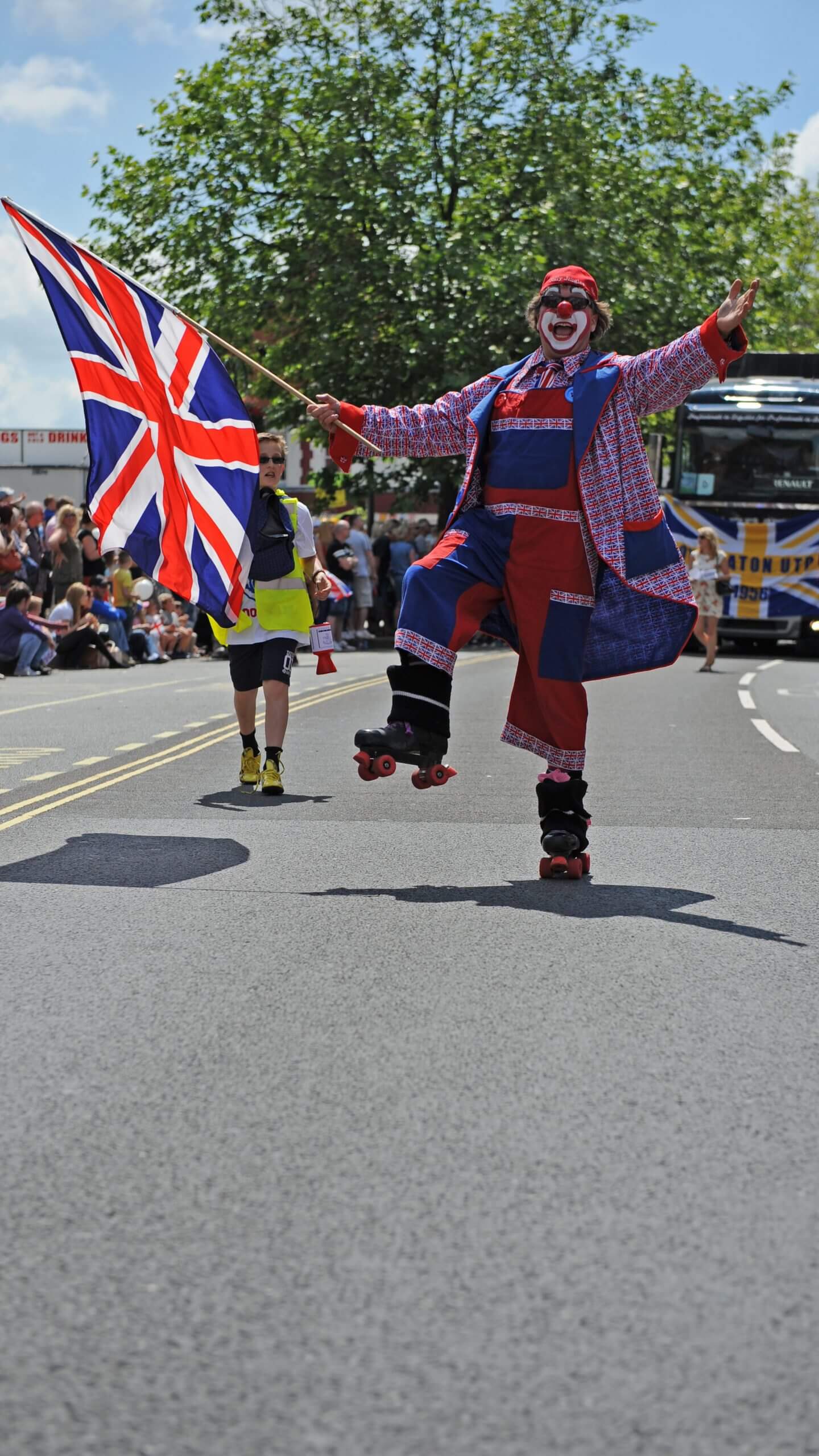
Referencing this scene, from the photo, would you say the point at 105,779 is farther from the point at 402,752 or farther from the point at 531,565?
the point at 531,565

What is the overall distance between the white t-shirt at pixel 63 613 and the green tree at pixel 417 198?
12.1 m

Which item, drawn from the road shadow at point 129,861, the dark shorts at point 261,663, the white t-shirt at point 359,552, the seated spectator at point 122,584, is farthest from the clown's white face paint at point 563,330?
the white t-shirt at point 359,552

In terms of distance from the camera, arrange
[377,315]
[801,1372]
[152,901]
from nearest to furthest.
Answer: [801,1372] → [152,901] → [377,315]

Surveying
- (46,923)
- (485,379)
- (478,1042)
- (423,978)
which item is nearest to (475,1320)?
(478,1042)

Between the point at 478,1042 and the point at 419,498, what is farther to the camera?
the point at 419,498

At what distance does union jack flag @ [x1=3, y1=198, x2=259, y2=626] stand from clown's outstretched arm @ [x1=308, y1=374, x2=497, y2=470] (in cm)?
95

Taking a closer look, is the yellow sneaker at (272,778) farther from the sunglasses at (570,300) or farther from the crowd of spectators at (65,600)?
the crowd of spectators at (65,600)

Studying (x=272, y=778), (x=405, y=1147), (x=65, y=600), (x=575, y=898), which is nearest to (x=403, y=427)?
(x=575, y=898)

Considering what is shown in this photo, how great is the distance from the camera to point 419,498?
116ft

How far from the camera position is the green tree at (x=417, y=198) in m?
32.6

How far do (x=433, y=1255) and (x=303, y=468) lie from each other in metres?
47.5

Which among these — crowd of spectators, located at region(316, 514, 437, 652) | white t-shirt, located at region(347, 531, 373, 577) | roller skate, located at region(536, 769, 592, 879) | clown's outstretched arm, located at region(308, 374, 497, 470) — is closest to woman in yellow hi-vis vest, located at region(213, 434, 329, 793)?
clown's outstretched arm, located at region(308, 374, 497, 470)

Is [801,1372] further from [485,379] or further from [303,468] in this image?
[303,468]

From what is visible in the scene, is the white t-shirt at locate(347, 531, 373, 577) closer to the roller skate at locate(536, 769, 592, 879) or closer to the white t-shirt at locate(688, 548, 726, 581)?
the white t-shirt at locate(688, 548, 726, 581)
